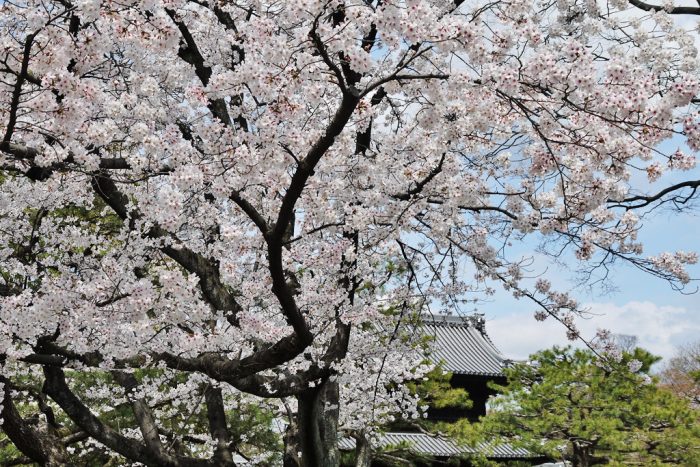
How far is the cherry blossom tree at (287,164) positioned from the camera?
4676 mm

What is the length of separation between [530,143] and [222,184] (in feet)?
10.5

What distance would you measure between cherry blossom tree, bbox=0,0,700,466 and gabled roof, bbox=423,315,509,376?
46.2ft

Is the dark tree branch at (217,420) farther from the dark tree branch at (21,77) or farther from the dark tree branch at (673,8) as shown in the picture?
the dark tree branch at (673,8)

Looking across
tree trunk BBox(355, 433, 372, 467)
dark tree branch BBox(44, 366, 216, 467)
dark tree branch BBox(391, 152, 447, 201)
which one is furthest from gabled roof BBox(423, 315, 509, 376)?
dark tree branch BBox(391, 152, 447, 201)

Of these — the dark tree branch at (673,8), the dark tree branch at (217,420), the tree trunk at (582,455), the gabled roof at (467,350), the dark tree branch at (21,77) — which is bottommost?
the dark tree branch at (217,420)

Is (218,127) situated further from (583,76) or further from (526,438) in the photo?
(526,438)

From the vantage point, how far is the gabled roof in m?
23.3

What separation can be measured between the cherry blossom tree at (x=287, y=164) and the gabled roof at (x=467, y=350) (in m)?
14.1

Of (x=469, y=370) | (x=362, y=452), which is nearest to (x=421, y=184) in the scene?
(x=362, y=452)

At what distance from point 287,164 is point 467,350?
2040 cm

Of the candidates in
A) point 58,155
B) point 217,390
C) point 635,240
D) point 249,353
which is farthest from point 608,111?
point 217,390

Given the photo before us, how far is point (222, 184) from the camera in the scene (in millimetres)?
5320

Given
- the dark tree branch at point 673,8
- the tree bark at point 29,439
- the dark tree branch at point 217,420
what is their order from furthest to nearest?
the dark tree branch at point 217,420
the tree bark at point 29,439
the dark tree branch at point 673,8

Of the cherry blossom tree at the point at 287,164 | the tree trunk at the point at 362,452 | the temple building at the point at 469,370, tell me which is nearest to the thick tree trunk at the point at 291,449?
the cherry blossom tree at the point at 287,164
